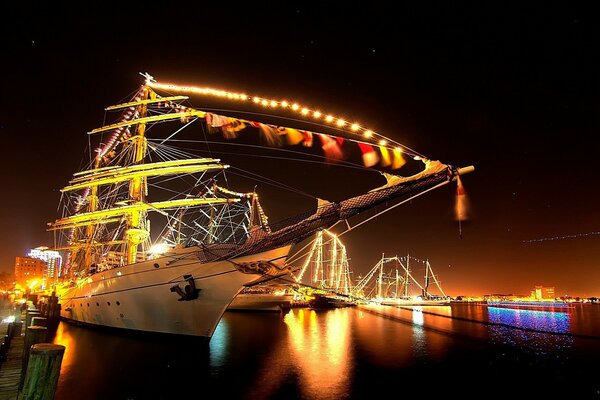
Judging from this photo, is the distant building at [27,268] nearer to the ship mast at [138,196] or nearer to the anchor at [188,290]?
the ship mast at [138,196]

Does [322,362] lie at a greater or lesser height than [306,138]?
lesser

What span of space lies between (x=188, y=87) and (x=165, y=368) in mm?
12841

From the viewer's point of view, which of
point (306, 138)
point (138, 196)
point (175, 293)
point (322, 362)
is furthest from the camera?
point (138, 196)

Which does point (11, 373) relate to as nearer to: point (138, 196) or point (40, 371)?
point (40, 371)

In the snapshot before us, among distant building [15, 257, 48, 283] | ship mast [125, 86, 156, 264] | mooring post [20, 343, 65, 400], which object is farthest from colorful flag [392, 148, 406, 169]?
distant building [15, 257, 48, 283]

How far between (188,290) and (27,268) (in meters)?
165

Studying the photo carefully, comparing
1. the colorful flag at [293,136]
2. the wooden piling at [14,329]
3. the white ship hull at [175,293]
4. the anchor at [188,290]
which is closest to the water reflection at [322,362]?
the white ship hull at [175,293]

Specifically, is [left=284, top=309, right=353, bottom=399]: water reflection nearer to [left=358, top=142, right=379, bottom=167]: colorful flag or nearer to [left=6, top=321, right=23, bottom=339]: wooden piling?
[left=358, top=142, right=379, bottom=167]: colorful flag

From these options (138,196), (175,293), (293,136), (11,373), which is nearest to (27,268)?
(138,196)

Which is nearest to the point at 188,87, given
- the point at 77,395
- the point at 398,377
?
the point at 77,395

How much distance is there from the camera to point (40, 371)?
19.7 feet

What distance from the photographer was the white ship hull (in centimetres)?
1909

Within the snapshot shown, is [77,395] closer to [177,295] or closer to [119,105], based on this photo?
[177,295]

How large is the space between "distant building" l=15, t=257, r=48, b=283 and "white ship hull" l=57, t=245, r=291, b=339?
148655mm
